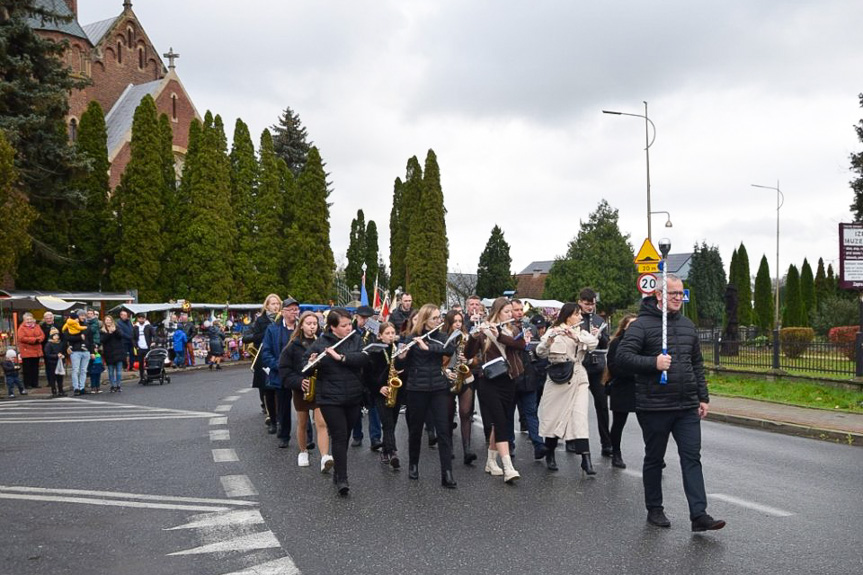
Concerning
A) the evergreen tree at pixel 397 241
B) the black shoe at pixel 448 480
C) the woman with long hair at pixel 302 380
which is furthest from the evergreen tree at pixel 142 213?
the black shoe at pixel 448 480

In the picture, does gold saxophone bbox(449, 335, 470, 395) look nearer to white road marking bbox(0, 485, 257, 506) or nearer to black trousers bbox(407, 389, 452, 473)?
black trousers bbox(407, 389, 452, 473)

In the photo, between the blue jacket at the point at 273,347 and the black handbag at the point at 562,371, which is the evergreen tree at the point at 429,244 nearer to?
the blue jacket at the point at 273,347

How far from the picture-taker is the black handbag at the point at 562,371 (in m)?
8.41

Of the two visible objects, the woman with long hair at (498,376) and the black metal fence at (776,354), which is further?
the black metal fence at (776,354)

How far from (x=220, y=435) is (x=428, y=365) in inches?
166

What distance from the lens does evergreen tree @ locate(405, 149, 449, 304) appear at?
2304 inches

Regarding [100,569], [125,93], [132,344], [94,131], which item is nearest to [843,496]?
[100,569]

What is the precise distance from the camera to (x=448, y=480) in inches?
302

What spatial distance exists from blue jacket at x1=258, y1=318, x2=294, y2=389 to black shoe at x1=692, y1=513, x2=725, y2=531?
5969mm

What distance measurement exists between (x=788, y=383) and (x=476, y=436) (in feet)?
28.9

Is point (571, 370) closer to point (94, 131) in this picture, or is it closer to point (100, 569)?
point (100, 569)

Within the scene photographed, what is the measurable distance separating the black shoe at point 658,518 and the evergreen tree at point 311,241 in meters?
41.7

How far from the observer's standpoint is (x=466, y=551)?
18.0 feet

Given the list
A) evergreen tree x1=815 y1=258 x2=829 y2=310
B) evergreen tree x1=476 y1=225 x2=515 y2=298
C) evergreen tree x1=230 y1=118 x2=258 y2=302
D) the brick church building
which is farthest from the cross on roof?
evergreen tree x1=815 y1=258 x2=829 y2=310
